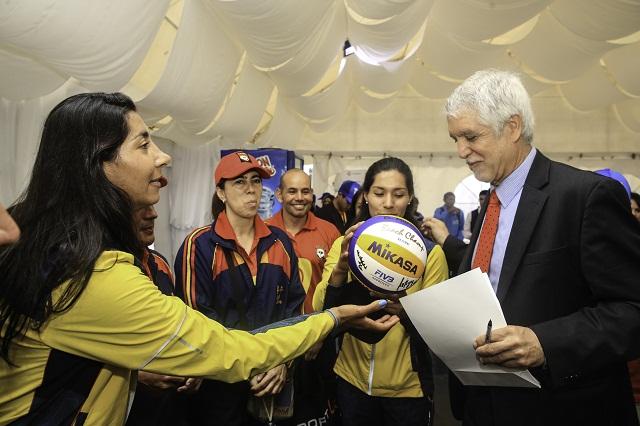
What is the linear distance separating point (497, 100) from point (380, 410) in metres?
1.53

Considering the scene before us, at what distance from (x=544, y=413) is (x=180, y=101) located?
4.18m

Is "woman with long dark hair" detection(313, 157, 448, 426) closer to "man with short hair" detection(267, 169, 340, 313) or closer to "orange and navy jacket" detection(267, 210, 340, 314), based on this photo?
"orange and navy jacket" detection(267, 210, 340, 314)

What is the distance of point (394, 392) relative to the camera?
2076 millimetres

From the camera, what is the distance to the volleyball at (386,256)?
1800 mm

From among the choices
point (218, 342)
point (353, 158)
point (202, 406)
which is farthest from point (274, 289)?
point (353, 158)

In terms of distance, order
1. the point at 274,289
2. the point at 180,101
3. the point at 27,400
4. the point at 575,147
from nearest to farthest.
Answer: the point at 27,400 → the point at 274,289 → the point at 180,101 → the point at 575,147

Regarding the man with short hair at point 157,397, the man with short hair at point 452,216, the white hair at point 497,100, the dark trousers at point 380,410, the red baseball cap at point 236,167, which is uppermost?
the man with short hair at point 452,216

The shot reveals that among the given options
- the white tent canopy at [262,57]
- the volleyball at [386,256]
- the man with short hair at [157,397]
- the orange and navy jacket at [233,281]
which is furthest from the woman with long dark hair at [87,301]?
the white tent canopy at [262,57]

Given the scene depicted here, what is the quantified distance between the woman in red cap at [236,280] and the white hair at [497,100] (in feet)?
4.28

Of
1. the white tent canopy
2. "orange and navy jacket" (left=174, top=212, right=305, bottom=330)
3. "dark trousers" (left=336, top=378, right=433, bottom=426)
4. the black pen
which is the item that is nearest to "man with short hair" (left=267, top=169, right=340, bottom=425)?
"dark trousers" (left=336, top=378, right=433, bottom=426)

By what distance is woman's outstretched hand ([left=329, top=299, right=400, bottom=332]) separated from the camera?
1.65 metres

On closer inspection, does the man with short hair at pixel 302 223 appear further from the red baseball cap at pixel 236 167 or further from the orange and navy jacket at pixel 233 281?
the orange and navy jacket at pixel 233 281

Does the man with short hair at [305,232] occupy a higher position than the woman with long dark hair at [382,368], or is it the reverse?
the man with short hair at [305,232]

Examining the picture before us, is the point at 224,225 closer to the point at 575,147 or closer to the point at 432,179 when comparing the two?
the point at 432,179
